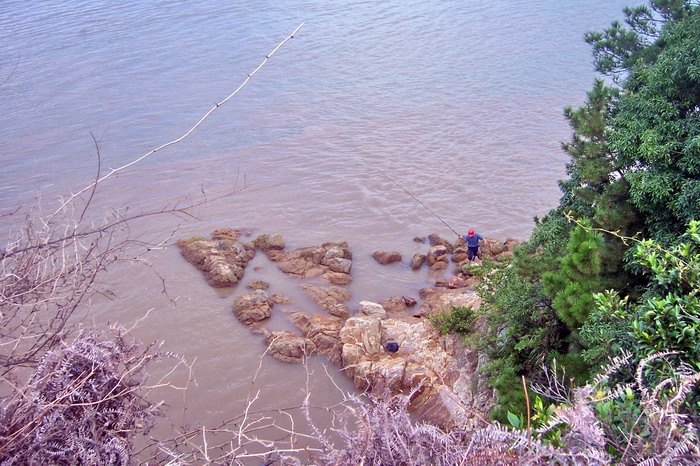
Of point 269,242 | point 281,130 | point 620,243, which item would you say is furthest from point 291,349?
point 281,130

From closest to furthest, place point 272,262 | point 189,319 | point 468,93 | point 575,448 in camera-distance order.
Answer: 1. point 575,448
2. point 189,319
3. point 272,262
4. point 468,93

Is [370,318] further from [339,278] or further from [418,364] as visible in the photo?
[339,278]

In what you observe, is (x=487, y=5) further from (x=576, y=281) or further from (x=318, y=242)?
(x=576, y=281)

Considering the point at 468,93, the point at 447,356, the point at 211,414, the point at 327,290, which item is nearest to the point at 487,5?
the point at 468,93

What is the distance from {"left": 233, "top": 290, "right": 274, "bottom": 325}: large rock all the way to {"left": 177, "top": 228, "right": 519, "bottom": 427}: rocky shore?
0.06ft

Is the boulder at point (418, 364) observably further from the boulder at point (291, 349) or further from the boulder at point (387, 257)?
the boulder at point (387, 257)

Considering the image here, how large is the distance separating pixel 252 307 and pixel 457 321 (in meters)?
3.92

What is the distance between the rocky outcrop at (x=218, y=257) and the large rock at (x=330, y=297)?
4.89ft

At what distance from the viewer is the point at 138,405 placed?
13.9ft

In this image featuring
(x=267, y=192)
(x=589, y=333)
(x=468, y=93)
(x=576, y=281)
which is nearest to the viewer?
(x=589, y=333)

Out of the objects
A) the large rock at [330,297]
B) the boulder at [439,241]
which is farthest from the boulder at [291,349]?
the boulder at [439,241]

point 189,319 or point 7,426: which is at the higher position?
point 7,426

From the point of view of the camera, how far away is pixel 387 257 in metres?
12.8

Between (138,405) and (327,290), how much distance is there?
767 centimetres
